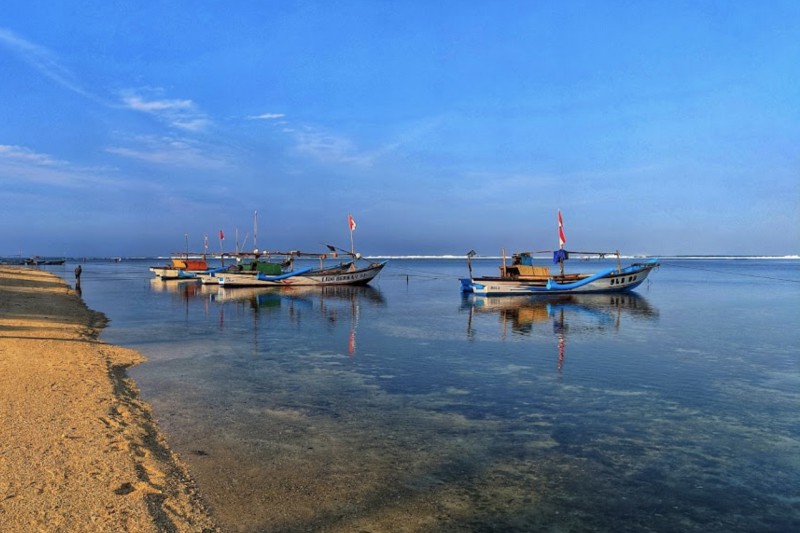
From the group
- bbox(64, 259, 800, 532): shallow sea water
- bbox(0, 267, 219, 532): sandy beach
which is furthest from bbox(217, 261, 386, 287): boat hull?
bbox(0, 267, 219, 532): sandy beach

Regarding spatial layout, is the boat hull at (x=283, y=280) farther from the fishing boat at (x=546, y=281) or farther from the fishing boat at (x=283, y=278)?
the fishing boat at (x=546, y=281)

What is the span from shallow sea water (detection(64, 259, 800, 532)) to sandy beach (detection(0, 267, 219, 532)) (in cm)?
45

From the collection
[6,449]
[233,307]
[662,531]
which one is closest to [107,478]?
[6,449]

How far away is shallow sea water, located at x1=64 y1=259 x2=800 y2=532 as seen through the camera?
249 inches

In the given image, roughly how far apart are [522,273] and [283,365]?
108 feet

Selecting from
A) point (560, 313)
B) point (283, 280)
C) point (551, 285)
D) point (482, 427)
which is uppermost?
point (551, 285)

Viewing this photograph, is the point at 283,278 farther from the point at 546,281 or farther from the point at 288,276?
the point at 546,281

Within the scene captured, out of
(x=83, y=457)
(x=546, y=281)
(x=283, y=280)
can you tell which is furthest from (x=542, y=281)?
(x=83, y=457)

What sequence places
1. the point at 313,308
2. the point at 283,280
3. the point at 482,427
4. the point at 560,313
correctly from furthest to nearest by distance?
the point at 283,280 < the point at 313,308 < the point at 560,313 < the point at 482,427

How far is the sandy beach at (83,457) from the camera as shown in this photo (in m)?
5.50

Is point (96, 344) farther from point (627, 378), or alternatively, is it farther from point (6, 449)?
point (627, 378)

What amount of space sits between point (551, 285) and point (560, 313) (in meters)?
12.1

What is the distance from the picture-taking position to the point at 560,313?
30297 mm

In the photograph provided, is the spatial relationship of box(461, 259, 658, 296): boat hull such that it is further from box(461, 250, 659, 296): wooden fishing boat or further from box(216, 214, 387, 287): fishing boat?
box(216, 214, 387, 287): fishing boat
